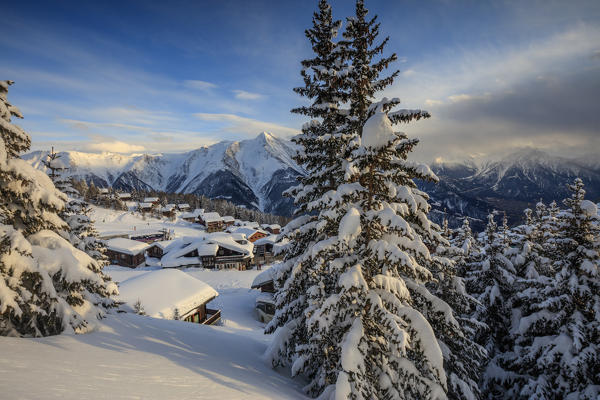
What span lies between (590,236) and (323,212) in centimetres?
1174

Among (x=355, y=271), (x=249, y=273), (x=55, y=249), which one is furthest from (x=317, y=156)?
(x=249, y=273)

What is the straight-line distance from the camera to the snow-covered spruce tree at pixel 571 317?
10.8 meters

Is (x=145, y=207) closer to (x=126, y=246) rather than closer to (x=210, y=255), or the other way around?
(x=126, y=246)

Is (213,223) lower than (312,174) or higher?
lower

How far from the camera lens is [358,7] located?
8.66 meters

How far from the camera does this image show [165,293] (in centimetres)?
2738

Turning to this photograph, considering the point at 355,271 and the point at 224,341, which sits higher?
the point at 355,271

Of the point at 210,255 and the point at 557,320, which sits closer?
the point at 557,320

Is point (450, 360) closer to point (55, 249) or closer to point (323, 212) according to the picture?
point (323, 212)

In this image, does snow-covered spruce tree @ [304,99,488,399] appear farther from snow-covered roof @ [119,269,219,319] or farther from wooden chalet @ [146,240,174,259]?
wooden chalet @ [146,240,174,259]

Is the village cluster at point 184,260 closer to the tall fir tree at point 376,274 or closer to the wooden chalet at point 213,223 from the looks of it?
the wooden chalet at point 213,223

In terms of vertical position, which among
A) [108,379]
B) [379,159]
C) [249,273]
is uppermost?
[379,159]

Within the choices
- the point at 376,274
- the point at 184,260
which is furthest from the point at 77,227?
the point at 184,260

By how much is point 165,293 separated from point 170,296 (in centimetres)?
75
